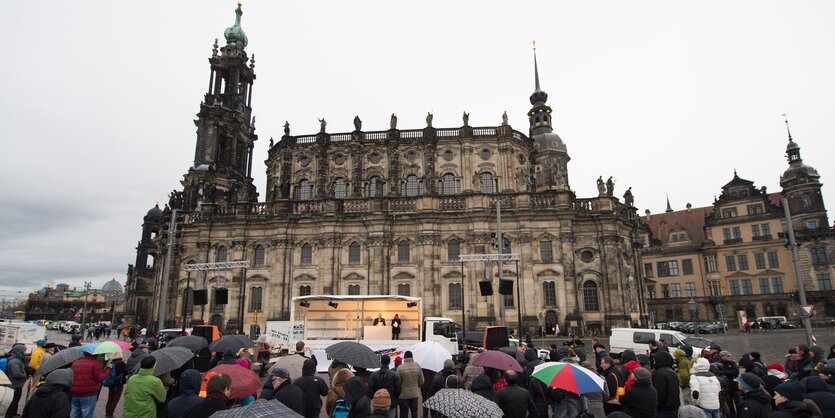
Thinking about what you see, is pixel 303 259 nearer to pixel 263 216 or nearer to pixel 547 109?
pixel 263 216

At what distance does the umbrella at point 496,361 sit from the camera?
8.92 metres

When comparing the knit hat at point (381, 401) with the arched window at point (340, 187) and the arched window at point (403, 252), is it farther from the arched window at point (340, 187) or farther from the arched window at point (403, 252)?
the arched window at point (340, 187)

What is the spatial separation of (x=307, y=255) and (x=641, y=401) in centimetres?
3487

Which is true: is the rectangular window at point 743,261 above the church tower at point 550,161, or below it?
below

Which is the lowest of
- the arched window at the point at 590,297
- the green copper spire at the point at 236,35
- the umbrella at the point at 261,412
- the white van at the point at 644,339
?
the white van at the point at 644,339

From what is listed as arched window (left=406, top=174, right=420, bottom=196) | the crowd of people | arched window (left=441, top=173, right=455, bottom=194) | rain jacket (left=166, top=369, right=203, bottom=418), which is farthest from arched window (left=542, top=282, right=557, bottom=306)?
rain jacket (left=166, top=369, right=203, bottom=418)

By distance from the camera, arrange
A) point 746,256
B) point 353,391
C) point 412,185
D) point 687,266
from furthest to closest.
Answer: point 687,266 < point 746,256 < point 412,185 < point 353,391

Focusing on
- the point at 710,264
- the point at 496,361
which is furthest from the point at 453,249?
the point at 710,264

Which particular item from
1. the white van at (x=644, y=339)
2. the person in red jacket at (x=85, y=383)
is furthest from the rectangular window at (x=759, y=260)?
the person in red jacket at (x=85, y=383)

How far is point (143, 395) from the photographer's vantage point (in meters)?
7.12

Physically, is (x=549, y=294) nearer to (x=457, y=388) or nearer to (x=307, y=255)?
(x=307, y=255)

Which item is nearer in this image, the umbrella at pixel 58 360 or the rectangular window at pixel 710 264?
the umbrella at pixel 58 360

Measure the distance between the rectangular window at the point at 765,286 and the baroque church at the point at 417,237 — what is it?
945 inches

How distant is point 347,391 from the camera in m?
7.49
